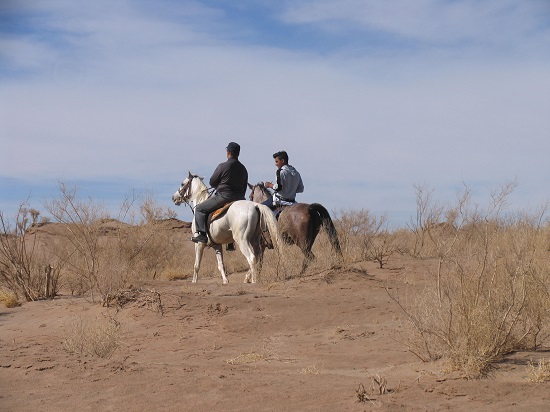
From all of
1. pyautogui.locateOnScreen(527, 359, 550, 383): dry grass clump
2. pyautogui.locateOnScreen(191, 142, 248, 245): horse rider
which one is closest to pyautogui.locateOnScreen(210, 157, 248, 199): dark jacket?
pyautogui.locateOnScreen(191, 142, 248, 245): horse rider

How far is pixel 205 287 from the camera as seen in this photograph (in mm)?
14172

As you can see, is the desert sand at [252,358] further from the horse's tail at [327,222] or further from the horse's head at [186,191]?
the horse's head at [186,191]

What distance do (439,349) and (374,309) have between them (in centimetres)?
368

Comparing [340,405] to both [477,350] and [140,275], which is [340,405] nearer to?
[477,350]

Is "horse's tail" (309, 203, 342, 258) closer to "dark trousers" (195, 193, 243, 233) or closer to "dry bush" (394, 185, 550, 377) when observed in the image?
"dark trousers" (195, 193, 243, 233)

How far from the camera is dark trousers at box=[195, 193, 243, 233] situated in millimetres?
15414

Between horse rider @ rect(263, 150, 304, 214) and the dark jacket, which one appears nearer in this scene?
the dark jacket

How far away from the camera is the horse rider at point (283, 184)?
51.0 ft

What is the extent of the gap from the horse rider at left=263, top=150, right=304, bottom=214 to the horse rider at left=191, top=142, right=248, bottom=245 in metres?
0.66

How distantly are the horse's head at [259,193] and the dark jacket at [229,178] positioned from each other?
2.82 feet

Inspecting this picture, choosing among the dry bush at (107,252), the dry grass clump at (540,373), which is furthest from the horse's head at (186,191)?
the dry grass clump at (540,373)

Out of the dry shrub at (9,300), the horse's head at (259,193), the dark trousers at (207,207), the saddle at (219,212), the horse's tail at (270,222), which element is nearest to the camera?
the dry shrub at (9,300)

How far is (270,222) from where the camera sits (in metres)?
14.6

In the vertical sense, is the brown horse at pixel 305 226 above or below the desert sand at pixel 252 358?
above
